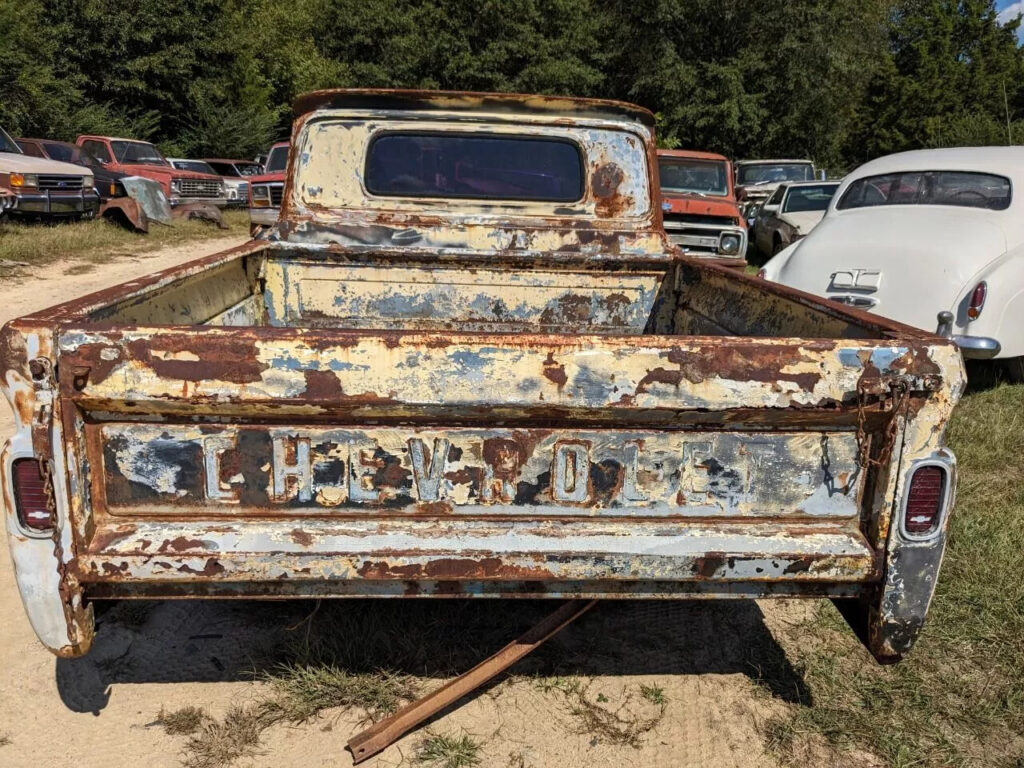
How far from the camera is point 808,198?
11250 millimetres

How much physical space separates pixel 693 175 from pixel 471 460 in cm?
962

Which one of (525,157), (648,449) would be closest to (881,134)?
(525,157)

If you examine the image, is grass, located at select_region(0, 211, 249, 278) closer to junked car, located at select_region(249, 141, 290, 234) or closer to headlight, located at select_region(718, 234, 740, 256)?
junked car, located at select_region(249, 141, 290, 234)

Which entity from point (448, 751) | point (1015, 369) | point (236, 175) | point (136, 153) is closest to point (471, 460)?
point (448, 751)

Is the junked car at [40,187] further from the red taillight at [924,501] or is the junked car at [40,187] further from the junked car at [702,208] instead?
the red taillight at [924,501]

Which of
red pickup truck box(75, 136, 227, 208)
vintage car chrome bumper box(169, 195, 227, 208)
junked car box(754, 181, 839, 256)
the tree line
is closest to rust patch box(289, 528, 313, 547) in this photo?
junked car box(754, 181, 839, 256)

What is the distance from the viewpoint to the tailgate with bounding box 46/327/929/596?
1.71 metres

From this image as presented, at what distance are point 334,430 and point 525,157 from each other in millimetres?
2140

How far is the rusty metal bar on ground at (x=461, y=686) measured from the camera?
2094 mm

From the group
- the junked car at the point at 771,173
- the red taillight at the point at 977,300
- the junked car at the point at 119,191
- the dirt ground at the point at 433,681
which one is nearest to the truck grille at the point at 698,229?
the red taillight at the point at 977,300

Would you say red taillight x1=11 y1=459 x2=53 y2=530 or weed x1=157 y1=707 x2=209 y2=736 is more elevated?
red taillight x1=11 y1=459 x2=53 y2=530

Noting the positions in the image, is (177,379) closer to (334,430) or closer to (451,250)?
(334,430)

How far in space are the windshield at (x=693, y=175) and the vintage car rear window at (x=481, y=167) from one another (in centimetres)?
729

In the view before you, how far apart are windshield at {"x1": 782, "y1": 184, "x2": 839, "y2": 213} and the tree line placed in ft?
31.2
